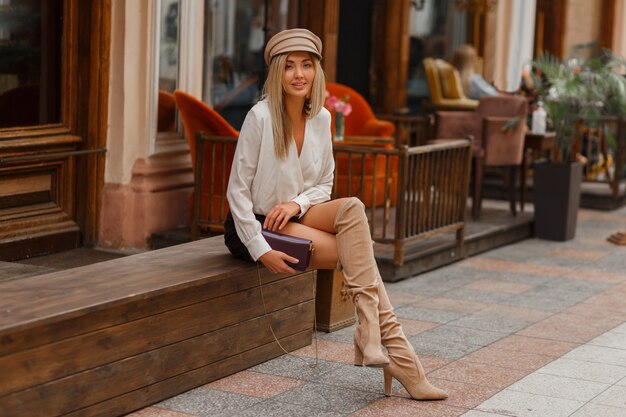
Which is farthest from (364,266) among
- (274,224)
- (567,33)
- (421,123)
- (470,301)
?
(567,33)

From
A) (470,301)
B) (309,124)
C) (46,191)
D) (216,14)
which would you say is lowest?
(470,301)

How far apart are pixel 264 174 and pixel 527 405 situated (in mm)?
1393

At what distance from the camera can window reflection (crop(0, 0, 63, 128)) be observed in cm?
660

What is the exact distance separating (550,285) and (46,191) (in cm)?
319

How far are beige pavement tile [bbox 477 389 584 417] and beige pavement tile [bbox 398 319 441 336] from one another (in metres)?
1.17

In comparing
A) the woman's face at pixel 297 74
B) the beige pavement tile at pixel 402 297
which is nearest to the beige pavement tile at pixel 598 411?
the woman's face at pixel 297 74

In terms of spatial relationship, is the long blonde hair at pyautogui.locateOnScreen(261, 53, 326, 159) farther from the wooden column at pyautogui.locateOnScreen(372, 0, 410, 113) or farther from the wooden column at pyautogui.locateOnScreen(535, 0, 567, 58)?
the wooden column at pyautogui.locateOnScreen(535, 0, 567, 58)

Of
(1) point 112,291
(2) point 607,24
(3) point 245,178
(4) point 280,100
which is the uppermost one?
(2) point 607,24

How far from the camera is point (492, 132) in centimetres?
951

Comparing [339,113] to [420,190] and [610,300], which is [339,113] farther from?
[610,300]

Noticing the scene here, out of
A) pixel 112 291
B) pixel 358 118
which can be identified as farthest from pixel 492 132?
pixel 112 291

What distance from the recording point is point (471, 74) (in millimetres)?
13180

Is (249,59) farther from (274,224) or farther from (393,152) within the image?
(274,224)

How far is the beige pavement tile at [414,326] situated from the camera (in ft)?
19.2
